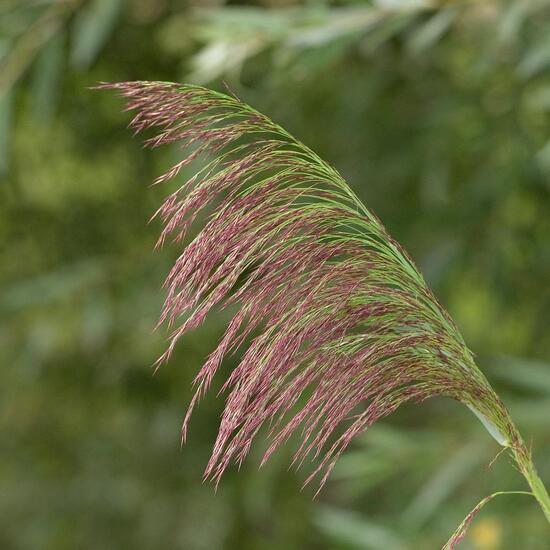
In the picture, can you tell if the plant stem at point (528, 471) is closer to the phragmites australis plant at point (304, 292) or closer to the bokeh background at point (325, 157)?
the phragmites australis plant at point (304, 292)

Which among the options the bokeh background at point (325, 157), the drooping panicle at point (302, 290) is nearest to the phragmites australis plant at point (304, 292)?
the drooping panicle at point (302, 290)

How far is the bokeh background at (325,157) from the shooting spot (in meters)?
2.32

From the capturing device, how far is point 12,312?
9.82 feet

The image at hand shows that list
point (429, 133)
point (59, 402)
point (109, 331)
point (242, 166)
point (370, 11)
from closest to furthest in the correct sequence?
1. point (242, 166)
2. point (370, 11)
3. point (429, 133)
4. point (109, 331)
5. point (59, 402)

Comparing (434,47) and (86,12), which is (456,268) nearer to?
(434,47)

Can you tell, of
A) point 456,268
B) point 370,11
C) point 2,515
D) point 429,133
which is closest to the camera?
point 370,11

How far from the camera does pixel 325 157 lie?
2928 millimetres

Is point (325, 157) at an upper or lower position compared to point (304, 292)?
lower

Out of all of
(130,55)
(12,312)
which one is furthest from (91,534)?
(130,55)

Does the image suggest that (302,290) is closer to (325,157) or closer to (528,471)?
(528,471)

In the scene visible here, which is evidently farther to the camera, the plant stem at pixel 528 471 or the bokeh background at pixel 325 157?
the bokeh background at pixel 325 157

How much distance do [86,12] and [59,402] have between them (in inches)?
73.7

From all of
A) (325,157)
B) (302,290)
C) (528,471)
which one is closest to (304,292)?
(302,290)

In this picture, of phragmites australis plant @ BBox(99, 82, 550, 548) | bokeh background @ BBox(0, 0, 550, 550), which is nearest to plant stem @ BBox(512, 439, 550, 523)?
phragmites australis plant @ BBox(99, 82, 550, 548)
